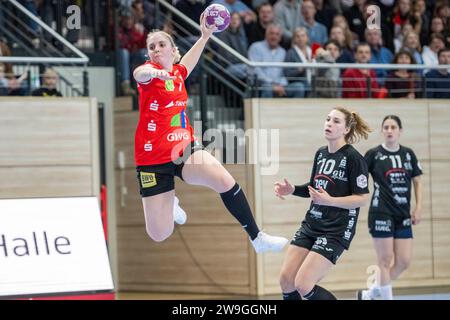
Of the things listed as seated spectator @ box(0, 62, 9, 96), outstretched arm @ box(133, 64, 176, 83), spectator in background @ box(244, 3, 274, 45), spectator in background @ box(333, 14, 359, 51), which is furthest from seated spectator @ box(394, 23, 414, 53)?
outstretched arm @ box(133, 64, 176, 83)

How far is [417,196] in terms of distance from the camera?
464 inches

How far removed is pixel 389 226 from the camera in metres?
11.6

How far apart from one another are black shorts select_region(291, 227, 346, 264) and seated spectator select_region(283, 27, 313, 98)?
16.5 feet

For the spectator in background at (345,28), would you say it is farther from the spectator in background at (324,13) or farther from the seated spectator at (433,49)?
the seated spectator at (433,49)

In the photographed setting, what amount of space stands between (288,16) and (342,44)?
86 centimetres

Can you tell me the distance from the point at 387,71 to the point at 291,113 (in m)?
1.68

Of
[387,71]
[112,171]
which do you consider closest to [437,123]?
[387,71]

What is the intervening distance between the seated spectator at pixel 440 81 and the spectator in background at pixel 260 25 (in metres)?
2.34

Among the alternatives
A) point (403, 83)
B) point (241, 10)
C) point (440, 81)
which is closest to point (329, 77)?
point (403, 83)

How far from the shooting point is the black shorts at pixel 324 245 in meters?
8.93

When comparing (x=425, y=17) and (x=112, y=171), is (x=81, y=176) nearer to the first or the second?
(x=112, y=171)

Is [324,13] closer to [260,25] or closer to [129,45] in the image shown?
[260,25]

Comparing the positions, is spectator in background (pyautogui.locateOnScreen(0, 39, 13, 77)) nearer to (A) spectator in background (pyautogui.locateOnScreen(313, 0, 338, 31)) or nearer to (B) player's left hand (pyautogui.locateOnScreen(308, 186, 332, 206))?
(A) spectator in background (pyautogui.locateOnScreen(313, 0, 338, 31))

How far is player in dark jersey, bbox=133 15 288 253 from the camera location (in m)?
8.67
